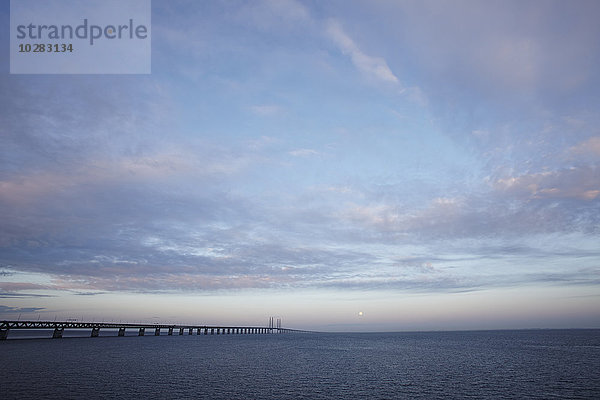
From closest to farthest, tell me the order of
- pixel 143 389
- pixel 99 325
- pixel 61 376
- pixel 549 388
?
1. pixel 143 389
2. pixel 549 388
3. pixel 61 376
4. pixel 99 325

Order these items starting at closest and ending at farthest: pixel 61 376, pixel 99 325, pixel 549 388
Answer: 1. pixel 549 388
2. pixel 61 376
3. pixel 99 325

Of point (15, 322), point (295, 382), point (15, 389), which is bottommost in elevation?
point (15, 322)

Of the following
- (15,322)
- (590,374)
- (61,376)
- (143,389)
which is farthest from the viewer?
(15,322)

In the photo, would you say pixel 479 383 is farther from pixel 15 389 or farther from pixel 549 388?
pixel 15 389

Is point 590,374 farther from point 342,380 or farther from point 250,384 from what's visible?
point 250,384

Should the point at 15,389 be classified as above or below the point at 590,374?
above

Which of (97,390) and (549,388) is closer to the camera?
(97,390)

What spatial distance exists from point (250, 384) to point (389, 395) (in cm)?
1652

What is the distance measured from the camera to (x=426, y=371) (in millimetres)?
58344

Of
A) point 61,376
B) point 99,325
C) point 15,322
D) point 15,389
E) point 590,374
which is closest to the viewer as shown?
point 15,389

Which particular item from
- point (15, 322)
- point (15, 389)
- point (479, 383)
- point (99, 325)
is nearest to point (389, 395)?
point (479, 383)

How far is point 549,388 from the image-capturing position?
44031 millimetres

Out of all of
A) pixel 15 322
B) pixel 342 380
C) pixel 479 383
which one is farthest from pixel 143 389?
Answer: pixel 15 322

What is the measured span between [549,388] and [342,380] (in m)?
24.7
